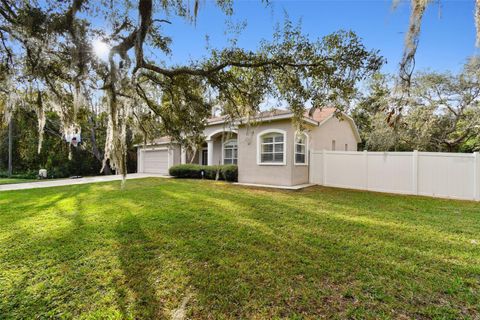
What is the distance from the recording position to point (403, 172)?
9.86 meters

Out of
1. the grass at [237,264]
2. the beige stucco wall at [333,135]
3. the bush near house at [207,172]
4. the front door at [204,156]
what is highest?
the beige stucco wall at [333,135]

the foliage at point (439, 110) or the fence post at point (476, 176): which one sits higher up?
the foliage at point (439, 110)

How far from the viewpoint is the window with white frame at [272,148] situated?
11.8m

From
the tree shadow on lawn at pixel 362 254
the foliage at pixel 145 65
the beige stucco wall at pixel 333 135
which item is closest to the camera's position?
the tree shadow on lawn at pixel 362 254

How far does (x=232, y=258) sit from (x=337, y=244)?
1.91 meters

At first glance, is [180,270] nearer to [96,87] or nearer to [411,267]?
[411,267]

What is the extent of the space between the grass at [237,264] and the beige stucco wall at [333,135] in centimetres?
669

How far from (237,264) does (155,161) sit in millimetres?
17428

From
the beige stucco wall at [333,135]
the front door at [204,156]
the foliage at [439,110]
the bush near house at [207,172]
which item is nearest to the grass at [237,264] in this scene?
the beige stucco wall at [333,135]

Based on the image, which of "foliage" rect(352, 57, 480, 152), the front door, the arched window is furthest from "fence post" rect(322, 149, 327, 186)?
the front door

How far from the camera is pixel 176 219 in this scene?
→ 5.67m

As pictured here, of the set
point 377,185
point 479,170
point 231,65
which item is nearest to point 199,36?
point 231,65

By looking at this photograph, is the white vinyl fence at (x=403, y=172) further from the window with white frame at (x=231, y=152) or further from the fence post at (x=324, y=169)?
the window with white frame at (x=231, y=152)

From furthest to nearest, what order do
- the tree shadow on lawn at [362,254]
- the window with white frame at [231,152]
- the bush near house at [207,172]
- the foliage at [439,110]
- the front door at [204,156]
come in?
1. the front door at [204,156]
2. the window with white frame at [231,152]
3. the bush near house at [207,172]
4. the foliage at [439,110]
5. the tree shadow on lawn at [362,254]
